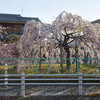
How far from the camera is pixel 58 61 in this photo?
838 cm

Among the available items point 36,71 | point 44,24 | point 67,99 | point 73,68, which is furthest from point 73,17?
point 67,99

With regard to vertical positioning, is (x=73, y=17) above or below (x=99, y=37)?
above

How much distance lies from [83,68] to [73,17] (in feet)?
12.7

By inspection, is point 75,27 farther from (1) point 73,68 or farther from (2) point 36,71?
(2) point 36,71

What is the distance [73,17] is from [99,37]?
2.45 m

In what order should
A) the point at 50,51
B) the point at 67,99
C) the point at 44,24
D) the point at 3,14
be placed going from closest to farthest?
the point at 67,99 < the point at 50,51 < the point at 44,24 < the point at 3,14

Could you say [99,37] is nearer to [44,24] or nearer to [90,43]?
[90,43]

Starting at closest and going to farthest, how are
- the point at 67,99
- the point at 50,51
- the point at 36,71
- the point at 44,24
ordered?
the point at 67,99, the point at 36,71, the point at 50,51, the point at 44,24

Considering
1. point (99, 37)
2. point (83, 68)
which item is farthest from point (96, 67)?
point (99, 37)

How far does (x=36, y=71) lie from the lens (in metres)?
8.22

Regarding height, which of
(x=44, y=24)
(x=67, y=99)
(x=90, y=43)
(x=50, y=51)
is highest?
(x=44, y=24)

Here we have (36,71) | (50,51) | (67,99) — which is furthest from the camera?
(50,51)

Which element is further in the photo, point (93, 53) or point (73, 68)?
point (93, 53)

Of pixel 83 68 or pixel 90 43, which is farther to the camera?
pixel 90 43
